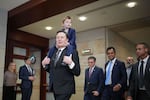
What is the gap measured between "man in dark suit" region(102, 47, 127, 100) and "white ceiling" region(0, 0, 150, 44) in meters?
1.16

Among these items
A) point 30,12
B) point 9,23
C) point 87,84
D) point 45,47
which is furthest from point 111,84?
point 45,47

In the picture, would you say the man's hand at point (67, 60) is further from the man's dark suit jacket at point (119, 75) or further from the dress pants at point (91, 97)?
the dress pants at point (91, 97)

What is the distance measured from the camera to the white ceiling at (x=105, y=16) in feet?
13.0

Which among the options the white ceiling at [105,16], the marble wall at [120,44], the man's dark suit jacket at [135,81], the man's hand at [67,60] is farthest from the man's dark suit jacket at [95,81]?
the man's hand at [67,60]

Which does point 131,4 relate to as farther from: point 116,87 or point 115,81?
point 116,87

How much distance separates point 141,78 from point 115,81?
74cm

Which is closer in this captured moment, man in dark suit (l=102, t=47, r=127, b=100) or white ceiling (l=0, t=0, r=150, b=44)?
man in dark suit (l=102, t=47, r=127, b=100)

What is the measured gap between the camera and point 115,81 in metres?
3.20

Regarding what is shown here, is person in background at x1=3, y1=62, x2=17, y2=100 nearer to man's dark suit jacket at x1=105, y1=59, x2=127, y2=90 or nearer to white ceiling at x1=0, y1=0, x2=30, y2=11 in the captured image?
white ceiling at x1=0, y1=0, x2=30, y2=11

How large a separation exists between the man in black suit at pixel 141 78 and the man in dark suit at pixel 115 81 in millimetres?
509

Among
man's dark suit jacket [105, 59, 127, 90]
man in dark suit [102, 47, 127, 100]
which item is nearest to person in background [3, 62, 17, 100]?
man in dark suit [102, 47, 127, 100]

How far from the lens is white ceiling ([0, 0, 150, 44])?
397 cm

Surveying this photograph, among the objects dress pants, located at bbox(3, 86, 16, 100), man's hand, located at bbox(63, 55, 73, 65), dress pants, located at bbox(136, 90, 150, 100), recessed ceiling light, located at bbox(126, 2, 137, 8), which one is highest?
recessed ceiling light, located at bbox(126, 2, 137, 8)

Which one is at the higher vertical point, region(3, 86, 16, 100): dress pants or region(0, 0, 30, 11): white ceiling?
region(0, 0, 30, 11): white ceiling
